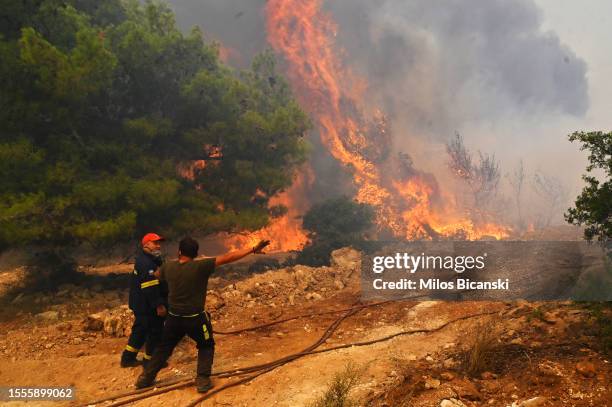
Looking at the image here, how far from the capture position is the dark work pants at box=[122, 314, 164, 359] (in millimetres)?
5594

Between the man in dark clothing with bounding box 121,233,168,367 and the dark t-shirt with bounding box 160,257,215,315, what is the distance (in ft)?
3.00

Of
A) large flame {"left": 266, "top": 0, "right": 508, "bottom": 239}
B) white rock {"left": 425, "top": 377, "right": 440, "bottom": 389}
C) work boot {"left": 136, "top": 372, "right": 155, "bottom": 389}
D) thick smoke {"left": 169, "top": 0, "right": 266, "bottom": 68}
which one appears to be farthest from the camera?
thick smoke {"left": 169, "top": 0, "right": 266, "bottom": 68}

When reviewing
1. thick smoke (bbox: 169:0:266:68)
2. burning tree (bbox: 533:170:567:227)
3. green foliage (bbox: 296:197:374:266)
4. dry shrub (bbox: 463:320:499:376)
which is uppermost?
thick smoke (bbox: 169:0:266:68)

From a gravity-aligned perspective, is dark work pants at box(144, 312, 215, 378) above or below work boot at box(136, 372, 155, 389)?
above

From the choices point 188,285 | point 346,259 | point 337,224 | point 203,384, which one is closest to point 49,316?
point 203,384

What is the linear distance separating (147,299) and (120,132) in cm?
911

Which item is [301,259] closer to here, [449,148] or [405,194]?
[405,194]

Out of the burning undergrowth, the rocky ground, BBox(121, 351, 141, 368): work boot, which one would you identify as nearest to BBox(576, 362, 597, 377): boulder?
the rocky ground

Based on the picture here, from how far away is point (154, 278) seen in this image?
548 centimetres

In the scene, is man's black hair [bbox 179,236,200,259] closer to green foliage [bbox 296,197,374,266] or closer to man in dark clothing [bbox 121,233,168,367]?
man in dark clothing [bbox 121,233,168,367]

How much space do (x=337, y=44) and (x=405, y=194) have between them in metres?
18.5

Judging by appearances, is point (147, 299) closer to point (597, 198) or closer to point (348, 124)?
point (597, 198)

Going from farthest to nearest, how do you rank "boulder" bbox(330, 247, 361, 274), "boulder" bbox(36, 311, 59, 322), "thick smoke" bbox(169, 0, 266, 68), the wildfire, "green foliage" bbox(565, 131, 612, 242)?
"thick smoke" bbox(169, 0, 266, 68), the wildfire, "boulder" bbox(330, 247, 361, 274), "boulder" bbox(36, 311, 59, 322), "green foliage" bbox(565, 131, 612, 242)

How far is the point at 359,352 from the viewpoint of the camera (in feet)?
19.7
